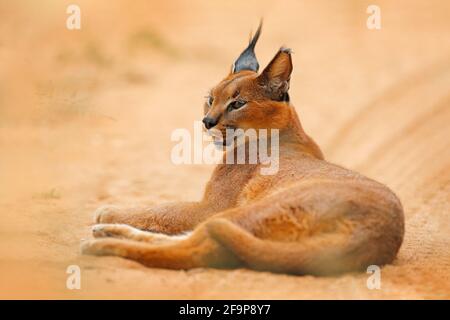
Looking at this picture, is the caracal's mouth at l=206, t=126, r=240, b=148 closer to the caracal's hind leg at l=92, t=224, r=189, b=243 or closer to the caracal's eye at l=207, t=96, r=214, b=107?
the caracal's eye at l=207, t=96, r=214, b=107

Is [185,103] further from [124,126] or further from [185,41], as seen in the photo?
[185,41]

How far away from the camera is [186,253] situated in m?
6.68

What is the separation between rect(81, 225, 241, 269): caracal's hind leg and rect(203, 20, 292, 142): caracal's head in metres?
1.66

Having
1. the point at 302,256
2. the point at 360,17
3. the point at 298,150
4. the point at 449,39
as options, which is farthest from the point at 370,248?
the point at 360,17

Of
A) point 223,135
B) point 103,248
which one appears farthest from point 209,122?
point 103,248

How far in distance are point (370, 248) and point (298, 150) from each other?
5.99ft

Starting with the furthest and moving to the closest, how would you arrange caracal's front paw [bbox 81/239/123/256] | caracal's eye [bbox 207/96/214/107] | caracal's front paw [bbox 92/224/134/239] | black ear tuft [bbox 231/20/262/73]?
1. black ear tuft [bbox 231/20/262/73]
2. caracal's eye [bbox 207/96/214/107]
3. caracal's front paw [bbox 92/224/134/239]
4. caracal's front paw [bbox 81/239/123/256]

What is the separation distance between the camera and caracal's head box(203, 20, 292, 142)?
816 centimetres

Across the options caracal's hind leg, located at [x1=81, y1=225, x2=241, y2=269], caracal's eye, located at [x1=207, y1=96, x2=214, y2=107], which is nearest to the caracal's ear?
caracal's eye, located at [x1=207, y1=96, x2=214, y2=107]

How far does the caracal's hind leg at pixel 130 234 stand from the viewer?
23.3 feet

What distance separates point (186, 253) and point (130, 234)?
79cm

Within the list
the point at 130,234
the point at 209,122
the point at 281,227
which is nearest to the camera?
the point at 281,227

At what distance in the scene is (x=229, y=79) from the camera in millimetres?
8586

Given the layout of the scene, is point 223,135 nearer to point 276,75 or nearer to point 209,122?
point 209,122
